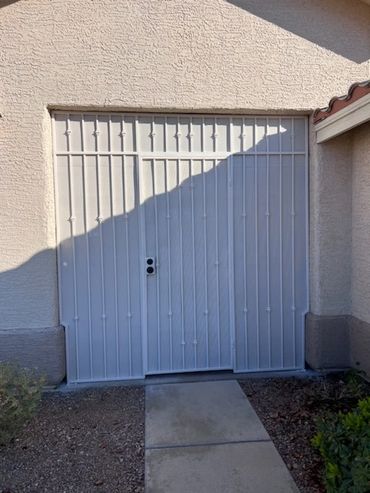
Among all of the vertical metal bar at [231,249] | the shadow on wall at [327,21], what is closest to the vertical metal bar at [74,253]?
the vertical metal bar at [231,249]

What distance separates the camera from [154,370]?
4.54m

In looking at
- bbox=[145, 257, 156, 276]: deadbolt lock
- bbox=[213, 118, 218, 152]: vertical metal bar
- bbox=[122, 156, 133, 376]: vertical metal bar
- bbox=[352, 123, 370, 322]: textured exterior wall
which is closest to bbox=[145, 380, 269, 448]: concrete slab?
bbox=[122, 156, 133, 376]: vertical metal bar

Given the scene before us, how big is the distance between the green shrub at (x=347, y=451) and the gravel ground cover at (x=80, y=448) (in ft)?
4.44

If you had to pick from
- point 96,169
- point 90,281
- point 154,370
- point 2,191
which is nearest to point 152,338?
point 154,370

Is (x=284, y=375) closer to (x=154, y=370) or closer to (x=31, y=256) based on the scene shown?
(x=154, y=370)

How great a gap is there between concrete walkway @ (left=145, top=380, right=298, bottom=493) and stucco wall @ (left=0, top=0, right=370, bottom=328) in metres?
1.74

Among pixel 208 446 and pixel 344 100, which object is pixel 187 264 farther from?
pixel 344 100

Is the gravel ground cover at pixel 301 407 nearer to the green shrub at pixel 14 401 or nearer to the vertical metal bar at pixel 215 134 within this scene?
the green shrub at pixel 14 401

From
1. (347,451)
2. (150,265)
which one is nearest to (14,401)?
(150,265)

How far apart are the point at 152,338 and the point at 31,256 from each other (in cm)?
169

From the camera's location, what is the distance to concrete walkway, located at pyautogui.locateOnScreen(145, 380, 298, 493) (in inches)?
109

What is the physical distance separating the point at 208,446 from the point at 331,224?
113 inches

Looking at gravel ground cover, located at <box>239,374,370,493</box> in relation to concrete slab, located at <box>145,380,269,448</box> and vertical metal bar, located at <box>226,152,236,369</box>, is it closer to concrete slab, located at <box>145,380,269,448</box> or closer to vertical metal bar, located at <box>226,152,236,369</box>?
concrete slab, located at <box>145,380,269,448</box>

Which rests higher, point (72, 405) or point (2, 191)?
point (2, 191)
